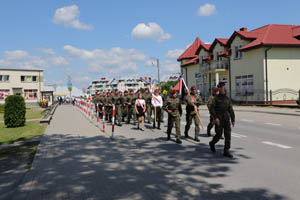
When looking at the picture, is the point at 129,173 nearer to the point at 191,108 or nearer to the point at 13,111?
the point at 191,108

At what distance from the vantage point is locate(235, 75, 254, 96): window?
31266 millimetres

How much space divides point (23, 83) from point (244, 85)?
54.4m

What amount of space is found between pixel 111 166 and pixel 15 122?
10.4 m

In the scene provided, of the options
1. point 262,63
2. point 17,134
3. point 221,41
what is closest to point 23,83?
point 221,41

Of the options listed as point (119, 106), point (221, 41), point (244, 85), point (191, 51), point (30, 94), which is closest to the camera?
point (119, 106)

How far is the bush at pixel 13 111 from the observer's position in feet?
47.4

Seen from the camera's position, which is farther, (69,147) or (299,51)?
(299,51)

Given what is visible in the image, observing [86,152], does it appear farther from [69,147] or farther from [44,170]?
[44,170]

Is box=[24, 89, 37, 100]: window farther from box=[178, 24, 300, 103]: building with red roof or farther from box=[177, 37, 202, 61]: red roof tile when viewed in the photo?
box=[178, 24, 300, 103]: building with red roof

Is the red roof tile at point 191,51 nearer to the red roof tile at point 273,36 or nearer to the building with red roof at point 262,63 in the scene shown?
the building with red roof at point 262,63

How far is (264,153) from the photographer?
23.4ft

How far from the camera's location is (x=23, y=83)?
68.3m

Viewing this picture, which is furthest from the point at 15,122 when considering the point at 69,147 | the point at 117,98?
the point at 69,147

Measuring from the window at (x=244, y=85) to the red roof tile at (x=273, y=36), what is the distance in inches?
138
